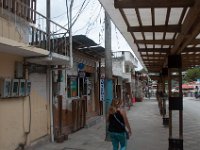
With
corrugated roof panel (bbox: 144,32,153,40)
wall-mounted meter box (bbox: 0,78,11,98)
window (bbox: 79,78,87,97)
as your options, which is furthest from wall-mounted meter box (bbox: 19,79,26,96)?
window (bbox: 79,78,87,97)

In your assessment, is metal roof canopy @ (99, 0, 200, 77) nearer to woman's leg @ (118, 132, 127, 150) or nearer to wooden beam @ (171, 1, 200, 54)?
wooden beam @ (171, 1, 200, 54)

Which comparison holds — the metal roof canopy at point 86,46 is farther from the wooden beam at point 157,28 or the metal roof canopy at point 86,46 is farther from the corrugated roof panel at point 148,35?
the wooden beam at point 157,28

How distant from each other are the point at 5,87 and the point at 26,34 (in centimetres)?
161

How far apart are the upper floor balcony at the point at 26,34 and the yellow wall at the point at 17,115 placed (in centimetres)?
50

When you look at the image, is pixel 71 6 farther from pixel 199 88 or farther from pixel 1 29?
pixel 199 88

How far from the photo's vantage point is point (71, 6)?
1239cm

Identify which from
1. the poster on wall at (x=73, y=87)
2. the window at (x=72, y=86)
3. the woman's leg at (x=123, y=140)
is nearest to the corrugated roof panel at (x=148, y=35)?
the woman's leg at (x=123, y=140)

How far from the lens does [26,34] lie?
10570 millimetres

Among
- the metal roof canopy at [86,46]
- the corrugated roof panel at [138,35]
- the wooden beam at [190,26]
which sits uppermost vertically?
the metal roof canopy at [86,46]

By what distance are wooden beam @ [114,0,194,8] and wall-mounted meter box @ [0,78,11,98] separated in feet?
15.2


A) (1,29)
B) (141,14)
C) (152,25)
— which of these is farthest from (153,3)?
(1,29)

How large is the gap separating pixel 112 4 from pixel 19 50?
3.97 metres

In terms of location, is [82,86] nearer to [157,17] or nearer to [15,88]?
[15,88]

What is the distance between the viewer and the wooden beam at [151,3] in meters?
6.16
